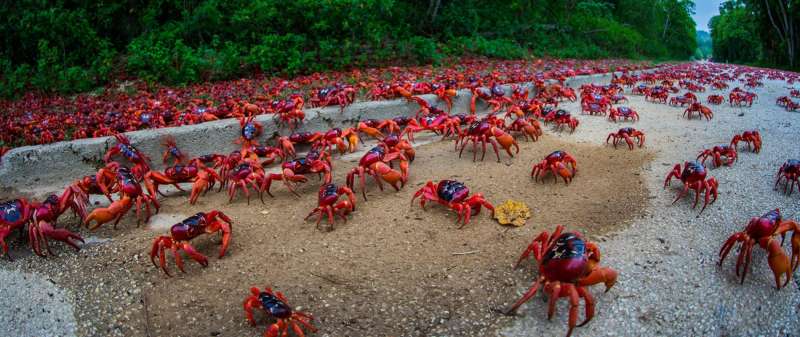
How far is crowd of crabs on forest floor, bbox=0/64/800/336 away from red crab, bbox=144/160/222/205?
0.01 metres

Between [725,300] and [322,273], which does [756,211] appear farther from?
[322,273]

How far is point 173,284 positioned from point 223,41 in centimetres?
1051

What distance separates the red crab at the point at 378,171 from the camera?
4.21 metres

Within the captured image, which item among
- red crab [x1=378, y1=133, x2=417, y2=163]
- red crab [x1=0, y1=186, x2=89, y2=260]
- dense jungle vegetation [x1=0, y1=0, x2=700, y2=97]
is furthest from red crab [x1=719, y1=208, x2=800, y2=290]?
dense jungle vegetation [x1=0, y1=0, x2=700, y2=97]

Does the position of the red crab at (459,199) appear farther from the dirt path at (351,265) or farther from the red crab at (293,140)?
the red crab at (293,140)

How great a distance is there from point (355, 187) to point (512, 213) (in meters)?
1.66

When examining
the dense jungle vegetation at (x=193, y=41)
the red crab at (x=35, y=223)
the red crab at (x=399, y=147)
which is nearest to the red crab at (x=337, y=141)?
the red crab at (x=399, y=147)

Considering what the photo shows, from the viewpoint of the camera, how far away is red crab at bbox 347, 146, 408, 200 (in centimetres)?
421

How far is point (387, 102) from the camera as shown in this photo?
24.3 feet

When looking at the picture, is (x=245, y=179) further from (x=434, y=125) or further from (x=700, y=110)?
(x=700, y=110)

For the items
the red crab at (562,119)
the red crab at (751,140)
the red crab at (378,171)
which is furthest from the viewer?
the red crab at (562,119)

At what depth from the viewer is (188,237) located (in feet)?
10.5

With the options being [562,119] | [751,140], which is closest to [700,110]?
[751,140]

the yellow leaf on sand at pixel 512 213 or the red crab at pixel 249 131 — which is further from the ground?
the yellow leaf on sand at pixel 512 213
